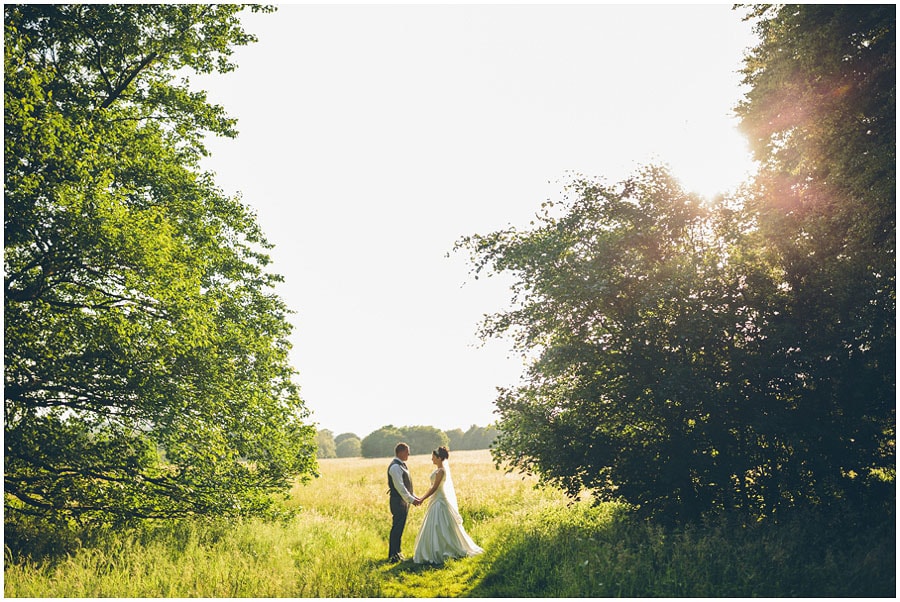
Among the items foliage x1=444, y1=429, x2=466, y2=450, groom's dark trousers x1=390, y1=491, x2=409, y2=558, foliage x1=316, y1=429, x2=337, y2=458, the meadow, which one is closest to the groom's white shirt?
groom's dark trousers x1=390, y1=491, x2=409, y2=558

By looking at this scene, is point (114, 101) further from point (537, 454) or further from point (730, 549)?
point (730, 549)

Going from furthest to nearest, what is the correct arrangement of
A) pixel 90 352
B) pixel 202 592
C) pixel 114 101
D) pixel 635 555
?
pixel 114 101 → pixel 90 352 → pixel 635 555 → pixel 202 592

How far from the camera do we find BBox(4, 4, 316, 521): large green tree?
27.9 ft

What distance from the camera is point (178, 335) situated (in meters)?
9.51

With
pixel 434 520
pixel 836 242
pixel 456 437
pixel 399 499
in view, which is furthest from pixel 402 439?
pixel 836 242

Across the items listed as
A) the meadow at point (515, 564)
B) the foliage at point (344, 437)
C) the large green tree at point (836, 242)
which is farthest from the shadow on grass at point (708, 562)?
the foliage at point (344, 437)

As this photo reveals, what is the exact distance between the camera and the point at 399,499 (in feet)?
35.8

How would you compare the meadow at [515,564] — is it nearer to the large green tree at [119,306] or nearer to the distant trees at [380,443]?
the large green tree at [119,306]

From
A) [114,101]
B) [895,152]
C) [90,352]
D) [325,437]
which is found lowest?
[325,437]

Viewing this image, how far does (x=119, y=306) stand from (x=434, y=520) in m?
7.16

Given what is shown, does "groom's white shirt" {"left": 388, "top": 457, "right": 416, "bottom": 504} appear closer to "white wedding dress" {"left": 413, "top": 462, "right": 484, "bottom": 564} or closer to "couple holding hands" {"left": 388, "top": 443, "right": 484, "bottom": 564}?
"couple holding hands" {"left": 388, "top": 443, "right": 484, "bottom": 564}

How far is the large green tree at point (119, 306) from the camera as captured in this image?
8516 mm

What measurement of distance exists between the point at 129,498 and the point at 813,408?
12819 millimetres

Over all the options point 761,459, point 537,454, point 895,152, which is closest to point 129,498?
point 537,454
